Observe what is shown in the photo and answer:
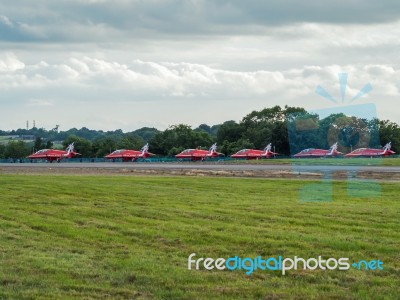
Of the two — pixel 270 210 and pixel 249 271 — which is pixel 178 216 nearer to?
pixel 270 210

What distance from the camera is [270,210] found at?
19109 mm

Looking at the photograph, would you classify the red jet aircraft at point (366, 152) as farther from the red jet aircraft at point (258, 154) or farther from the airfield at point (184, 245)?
the red jet aircraft at point (258, 154)

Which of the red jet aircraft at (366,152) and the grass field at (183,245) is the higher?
the red jet aircraft at (366,152)

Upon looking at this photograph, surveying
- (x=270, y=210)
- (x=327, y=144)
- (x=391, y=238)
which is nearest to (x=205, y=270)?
(x=391, y=238)

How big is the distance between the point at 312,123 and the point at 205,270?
5.00 metres

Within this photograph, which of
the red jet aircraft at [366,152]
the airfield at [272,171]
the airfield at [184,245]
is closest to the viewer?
the airfield at [184,245]

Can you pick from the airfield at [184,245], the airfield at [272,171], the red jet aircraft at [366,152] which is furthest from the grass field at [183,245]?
the airfield at [272,171]
